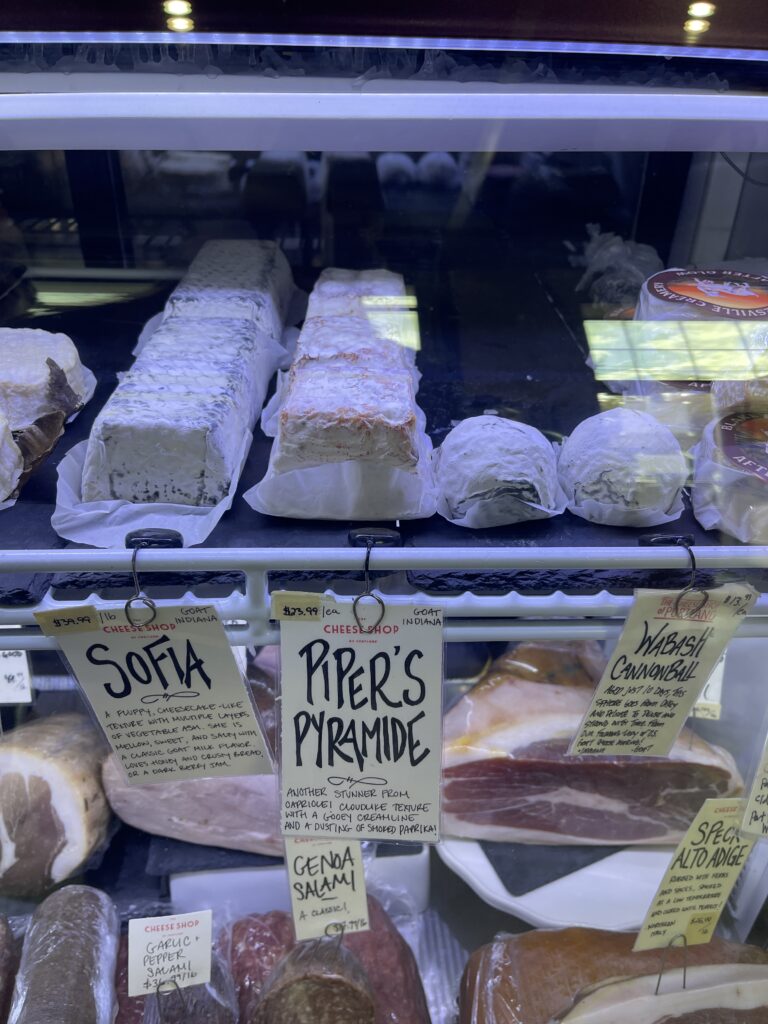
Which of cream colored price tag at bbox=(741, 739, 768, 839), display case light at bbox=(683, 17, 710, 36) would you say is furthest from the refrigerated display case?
cream colored price tag at bbox=(741, 739, 768, 839)

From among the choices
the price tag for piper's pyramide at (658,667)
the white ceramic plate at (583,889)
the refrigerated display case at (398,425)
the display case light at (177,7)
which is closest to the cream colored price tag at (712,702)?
the refrigerated display case at (398,425)

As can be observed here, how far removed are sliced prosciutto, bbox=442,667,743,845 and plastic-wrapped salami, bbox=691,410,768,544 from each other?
0.49m

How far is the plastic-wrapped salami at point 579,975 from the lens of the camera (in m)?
1.02

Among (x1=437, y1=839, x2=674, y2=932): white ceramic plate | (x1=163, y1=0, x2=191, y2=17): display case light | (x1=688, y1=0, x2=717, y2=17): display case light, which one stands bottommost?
(x1=437, y1=839, x2=674, y2=932): white ceramic plate

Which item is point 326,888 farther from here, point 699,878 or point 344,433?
point 344,433

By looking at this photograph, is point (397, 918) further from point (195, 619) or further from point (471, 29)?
point (471, 29)

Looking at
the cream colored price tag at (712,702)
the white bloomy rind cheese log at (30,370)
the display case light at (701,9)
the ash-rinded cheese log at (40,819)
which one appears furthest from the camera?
the cream colored price tag at (712,702)

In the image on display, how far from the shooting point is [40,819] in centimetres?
120

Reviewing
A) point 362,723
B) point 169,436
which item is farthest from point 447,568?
point 169,436

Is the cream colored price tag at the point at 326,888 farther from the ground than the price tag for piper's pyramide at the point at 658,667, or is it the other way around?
the price tag for piper's pyramide at the point at 658,667

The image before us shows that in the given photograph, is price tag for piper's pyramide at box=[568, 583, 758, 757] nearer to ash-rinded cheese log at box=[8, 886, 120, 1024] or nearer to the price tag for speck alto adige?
the price tag for speck alto adige

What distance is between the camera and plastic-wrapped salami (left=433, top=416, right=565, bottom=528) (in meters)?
0.93

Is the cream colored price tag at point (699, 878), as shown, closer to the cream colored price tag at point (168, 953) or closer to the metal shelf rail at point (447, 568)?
the metal shelf rail at point (447, 568)

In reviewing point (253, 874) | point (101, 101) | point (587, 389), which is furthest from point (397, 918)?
point (101, 101)
